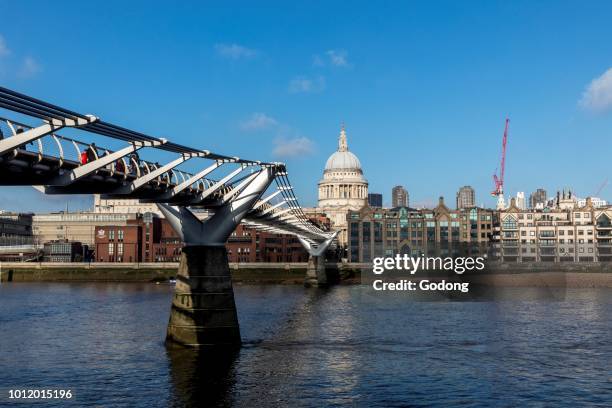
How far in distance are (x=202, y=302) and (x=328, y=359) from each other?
8.76 meters

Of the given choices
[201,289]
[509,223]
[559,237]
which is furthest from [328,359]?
[509,223]

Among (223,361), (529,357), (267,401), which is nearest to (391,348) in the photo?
(529,357)

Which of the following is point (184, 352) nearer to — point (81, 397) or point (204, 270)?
point (204, 270)

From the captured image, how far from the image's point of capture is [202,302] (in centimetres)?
4853

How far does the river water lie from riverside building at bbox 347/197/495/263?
9888 centimetres

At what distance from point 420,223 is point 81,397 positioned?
15340 centimetres

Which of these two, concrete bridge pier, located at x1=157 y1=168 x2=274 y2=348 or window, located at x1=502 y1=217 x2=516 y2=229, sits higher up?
window, located at x1=502 y1=217 x2=516 y2=229

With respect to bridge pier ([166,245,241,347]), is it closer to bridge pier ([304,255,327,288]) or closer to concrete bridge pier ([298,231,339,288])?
concrete bridge pier ([298,231,339,288])

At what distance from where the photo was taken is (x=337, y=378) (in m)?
41.1

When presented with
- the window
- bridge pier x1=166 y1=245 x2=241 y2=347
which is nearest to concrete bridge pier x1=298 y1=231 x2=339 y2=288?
the window

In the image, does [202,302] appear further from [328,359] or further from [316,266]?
[316,266]

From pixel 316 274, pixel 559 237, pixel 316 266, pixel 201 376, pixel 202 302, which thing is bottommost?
pixel 201 376

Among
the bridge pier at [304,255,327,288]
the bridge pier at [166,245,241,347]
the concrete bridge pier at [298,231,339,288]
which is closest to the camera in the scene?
the bridge pier at [166,245,241,347]

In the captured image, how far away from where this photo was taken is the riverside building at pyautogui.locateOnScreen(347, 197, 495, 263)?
17950cm
